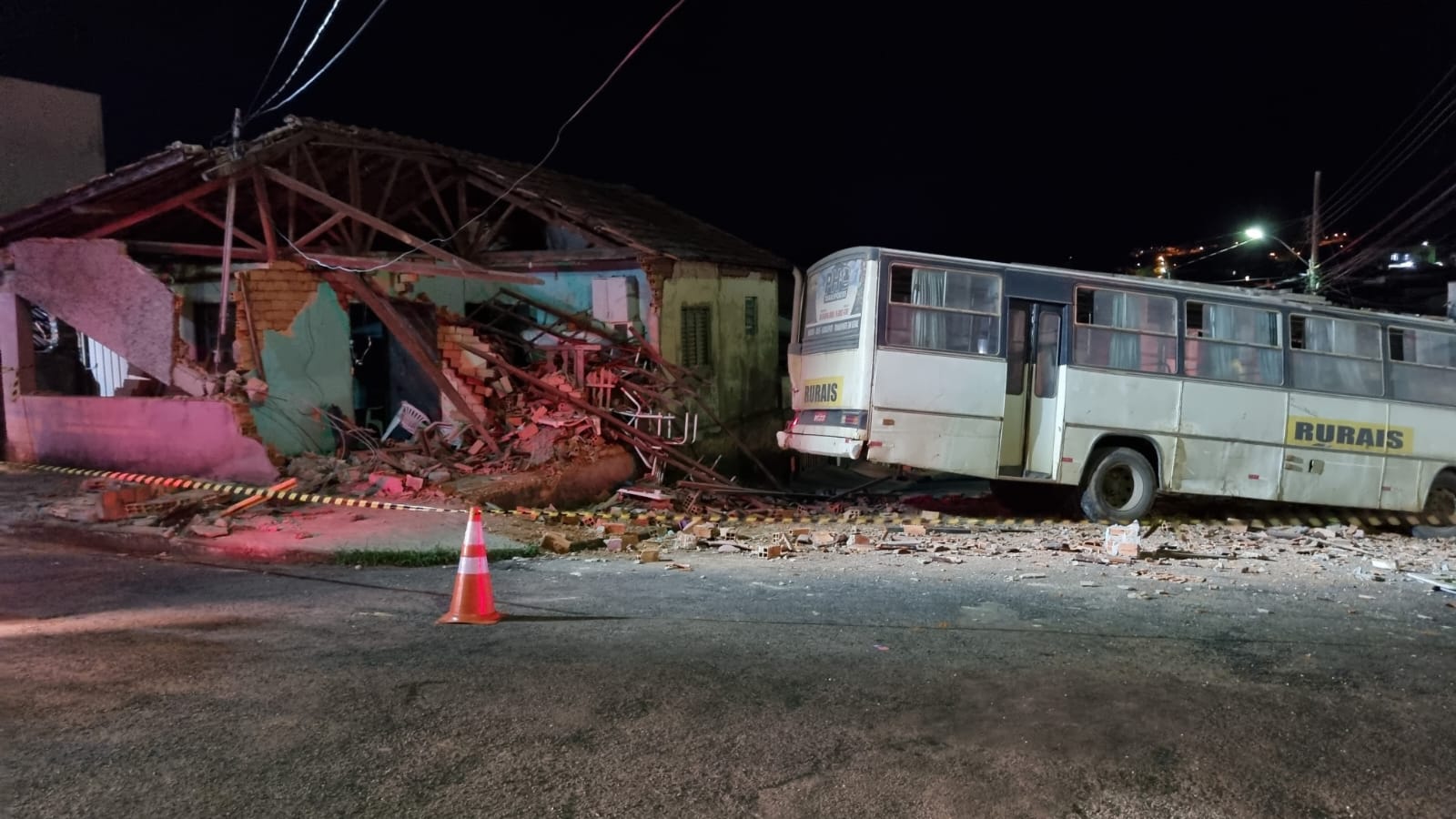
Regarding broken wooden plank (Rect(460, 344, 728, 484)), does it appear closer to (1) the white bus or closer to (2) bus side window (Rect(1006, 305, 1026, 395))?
(1) the white bus

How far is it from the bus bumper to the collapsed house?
2298 millimetres

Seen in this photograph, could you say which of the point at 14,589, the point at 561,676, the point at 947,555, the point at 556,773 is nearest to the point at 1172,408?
the point at 947,555

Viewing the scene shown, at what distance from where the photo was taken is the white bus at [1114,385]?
35.1 feet

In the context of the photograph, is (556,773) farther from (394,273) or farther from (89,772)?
(394,273)

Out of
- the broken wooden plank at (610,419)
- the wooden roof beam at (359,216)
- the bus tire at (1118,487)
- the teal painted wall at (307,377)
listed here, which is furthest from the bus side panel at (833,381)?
the teal painted wall at (307,377)

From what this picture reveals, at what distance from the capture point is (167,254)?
1338cm

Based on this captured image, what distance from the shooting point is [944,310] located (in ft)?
35.3

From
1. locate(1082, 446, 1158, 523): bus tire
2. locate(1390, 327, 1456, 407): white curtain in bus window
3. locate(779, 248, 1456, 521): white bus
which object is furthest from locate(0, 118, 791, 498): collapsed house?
locate(1390, 327, 1456, 407): white curtain in bus window

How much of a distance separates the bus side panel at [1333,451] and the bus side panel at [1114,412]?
1.87 m

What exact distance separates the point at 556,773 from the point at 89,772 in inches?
72.5

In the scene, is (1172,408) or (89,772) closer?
(89,772)

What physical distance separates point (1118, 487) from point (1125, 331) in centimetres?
215

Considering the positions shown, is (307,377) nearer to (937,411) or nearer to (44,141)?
(937,411)

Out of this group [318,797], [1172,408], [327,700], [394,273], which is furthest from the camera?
[394,273]
